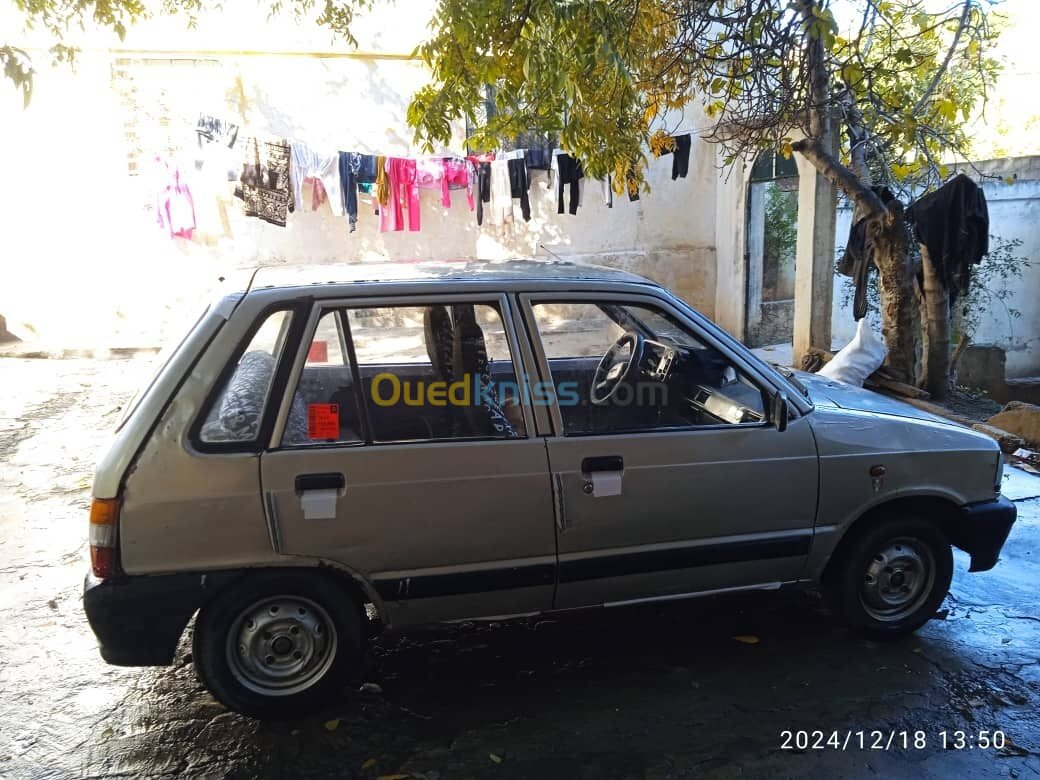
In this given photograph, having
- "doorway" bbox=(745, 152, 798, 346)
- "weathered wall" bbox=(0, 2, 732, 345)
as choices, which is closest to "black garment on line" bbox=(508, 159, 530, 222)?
"weathered wall" bbox=(0, 2, 732, 345)

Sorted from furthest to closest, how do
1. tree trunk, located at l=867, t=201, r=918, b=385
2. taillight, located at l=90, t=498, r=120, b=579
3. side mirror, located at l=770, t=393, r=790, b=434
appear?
tree trunk, located at l=867, t=201, r=918, b=385 → side mirror, located at l=770, t=393, r=790, b=434 → taillight, located at l=90, t=498, r=120, b=579

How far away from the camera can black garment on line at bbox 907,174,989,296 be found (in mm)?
6867

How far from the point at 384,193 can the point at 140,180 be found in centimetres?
354

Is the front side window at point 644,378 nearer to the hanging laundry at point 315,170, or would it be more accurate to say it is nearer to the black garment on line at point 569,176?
the black garment on line at point 569,176

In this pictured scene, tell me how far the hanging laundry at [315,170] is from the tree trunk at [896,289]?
7.16 m

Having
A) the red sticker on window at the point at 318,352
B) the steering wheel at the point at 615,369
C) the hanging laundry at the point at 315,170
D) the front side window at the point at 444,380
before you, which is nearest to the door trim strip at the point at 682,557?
the front side window at the point at 444,380

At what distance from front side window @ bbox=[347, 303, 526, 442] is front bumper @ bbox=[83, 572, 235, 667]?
2.69ft

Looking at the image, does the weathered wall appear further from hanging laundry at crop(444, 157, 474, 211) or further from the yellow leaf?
the yellow leaf

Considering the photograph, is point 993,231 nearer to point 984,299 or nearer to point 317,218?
point 984,299

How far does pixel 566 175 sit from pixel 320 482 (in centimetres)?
889

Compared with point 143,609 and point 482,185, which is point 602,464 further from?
point 482,185

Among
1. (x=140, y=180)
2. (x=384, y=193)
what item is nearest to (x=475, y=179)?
(x=384, y=193)

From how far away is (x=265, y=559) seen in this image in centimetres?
268

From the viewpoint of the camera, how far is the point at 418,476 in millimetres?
2775
